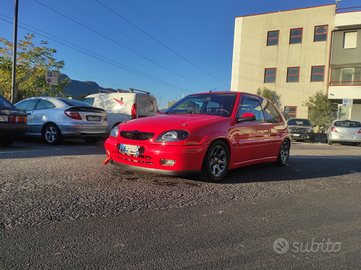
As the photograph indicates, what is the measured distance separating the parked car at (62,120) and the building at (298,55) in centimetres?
2341

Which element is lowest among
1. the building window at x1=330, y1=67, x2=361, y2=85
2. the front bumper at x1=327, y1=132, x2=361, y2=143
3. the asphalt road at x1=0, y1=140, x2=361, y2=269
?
the asphalt road at x1=0, y1=140, x2=361, y2=269

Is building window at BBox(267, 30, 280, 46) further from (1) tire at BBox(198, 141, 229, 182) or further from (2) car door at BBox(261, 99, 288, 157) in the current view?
(1) tire at BBox(198, 141, 229, 182)

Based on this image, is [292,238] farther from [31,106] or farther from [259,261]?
[31,106]

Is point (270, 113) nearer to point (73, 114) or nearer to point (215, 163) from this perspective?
point (215, 163)

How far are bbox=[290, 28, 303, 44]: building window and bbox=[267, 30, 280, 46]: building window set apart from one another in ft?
4.70

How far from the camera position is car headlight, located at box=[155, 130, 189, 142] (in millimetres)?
4281

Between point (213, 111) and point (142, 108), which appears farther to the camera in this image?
point (142, 108)

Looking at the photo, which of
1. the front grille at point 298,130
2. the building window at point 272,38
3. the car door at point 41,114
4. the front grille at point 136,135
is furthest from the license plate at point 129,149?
the building window at point 272,38

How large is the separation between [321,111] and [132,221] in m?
27.9

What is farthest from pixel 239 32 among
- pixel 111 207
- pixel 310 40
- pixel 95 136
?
pixel 111 207

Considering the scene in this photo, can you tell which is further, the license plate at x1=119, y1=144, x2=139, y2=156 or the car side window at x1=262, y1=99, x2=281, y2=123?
the car side window at x1=262, y1=99, x2=281, y2=123

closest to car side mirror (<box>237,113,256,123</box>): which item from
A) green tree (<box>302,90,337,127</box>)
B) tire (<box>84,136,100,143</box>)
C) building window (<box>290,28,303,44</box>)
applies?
tire (<box>84,136,100,143</box>)

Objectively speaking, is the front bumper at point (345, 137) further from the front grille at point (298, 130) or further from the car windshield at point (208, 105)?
the car windshield at point (208, 105)

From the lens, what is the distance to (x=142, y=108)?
1150 cm
